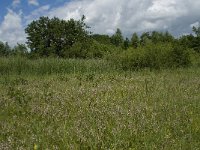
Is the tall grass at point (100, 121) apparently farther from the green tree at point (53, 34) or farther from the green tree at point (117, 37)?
the green tree at point (117, 37)

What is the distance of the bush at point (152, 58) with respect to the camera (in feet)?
71.1

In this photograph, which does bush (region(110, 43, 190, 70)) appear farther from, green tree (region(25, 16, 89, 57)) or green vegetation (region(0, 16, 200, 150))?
green tree (region(25, 16, 89, 57))

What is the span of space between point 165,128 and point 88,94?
4.41 meters

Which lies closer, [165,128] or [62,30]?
[165,128]

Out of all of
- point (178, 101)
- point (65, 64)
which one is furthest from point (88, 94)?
point (65, 64)

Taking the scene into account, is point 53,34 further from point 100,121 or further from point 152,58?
point 100,121

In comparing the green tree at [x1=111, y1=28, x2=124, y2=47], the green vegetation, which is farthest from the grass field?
the green tree at [x1=111, y1=28, x2=124, y2=47]

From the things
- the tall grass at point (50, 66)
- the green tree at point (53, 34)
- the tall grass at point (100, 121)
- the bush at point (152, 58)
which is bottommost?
the tall grass at point (100, 121)

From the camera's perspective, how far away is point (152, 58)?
21984 millimetres

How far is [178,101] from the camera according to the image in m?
8.47

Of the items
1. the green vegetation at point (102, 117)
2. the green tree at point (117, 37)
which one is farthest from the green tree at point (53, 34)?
the green vegetation at point (102, 117)

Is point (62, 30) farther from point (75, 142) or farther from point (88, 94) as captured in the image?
point (75, 142)

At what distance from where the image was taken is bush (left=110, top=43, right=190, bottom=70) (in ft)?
71.1

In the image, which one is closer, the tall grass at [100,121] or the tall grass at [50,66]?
the tall grass at [100,121]
